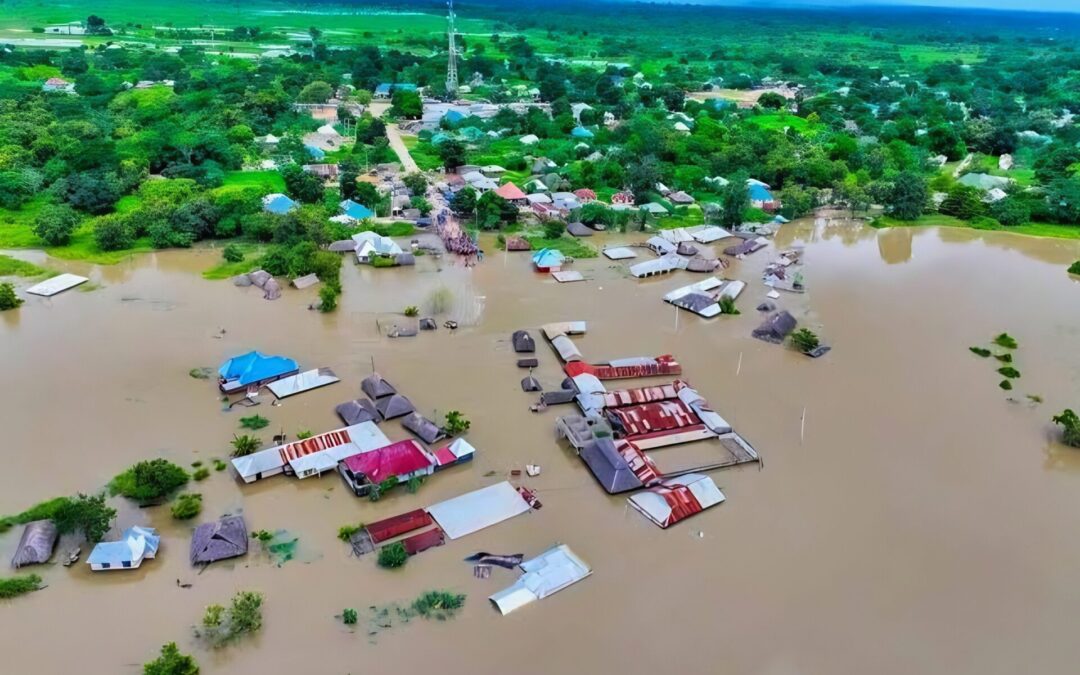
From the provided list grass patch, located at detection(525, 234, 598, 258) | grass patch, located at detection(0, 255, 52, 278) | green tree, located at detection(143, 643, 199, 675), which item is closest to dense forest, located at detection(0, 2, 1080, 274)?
grass patch, located at detection(0, 255, 52, 278)

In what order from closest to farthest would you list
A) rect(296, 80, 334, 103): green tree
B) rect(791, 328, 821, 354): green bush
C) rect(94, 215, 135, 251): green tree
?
rect(791, 328, 821, 354): green bush → rect(94, 215, 135, 251): green tree → rect(296, 80, 334, 103): green tree

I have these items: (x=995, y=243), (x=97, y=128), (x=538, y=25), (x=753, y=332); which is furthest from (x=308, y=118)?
(x=538, y=25)

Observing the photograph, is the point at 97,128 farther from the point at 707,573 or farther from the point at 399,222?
the point at 707,573

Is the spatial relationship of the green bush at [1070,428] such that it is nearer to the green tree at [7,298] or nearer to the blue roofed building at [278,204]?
the blue roofed building at [278,204]

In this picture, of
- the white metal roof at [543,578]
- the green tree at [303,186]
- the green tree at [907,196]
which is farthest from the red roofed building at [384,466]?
the green tree at [907,196]

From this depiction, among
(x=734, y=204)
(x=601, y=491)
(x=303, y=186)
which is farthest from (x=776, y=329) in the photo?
(x=303, y=186)

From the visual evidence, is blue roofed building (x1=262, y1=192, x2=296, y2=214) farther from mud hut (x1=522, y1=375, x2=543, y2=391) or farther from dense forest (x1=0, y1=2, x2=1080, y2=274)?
mud hut (x1=522, y1=375, x2=543, y2=391)
